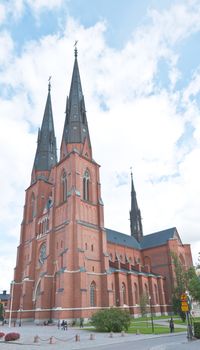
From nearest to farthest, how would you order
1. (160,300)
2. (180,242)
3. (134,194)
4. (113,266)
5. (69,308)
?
1. (69,308)
2. (113,266)
3. (160,300)
4. (180,242)
5. (134,194)

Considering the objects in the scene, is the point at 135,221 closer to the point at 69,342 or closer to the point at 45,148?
the point at 45,148

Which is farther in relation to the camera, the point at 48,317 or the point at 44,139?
the point at 44,139

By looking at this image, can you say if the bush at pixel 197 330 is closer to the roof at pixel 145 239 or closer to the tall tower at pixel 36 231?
the tall tower at pixel 36 231

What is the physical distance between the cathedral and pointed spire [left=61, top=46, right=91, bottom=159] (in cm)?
11

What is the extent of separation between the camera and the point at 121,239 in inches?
2724

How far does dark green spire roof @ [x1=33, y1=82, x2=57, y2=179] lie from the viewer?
61688 millimetres

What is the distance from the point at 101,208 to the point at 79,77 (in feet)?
104

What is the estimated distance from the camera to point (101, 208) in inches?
1957

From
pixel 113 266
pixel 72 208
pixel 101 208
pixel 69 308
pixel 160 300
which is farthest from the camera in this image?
pixel 160 300

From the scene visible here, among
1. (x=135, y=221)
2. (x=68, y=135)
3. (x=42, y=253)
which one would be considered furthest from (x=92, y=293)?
(x=135, y=221)

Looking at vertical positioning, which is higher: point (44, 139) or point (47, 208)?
point (44, 139)

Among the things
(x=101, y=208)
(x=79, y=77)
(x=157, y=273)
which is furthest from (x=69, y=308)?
(x=79, y=77)

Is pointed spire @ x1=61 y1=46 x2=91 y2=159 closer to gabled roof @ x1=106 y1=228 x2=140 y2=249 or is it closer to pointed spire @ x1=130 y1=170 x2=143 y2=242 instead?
gabled roof @ x1=106 y1=228 x2=140 y2=249

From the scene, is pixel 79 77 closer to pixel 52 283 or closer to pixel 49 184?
pixel 49 184
